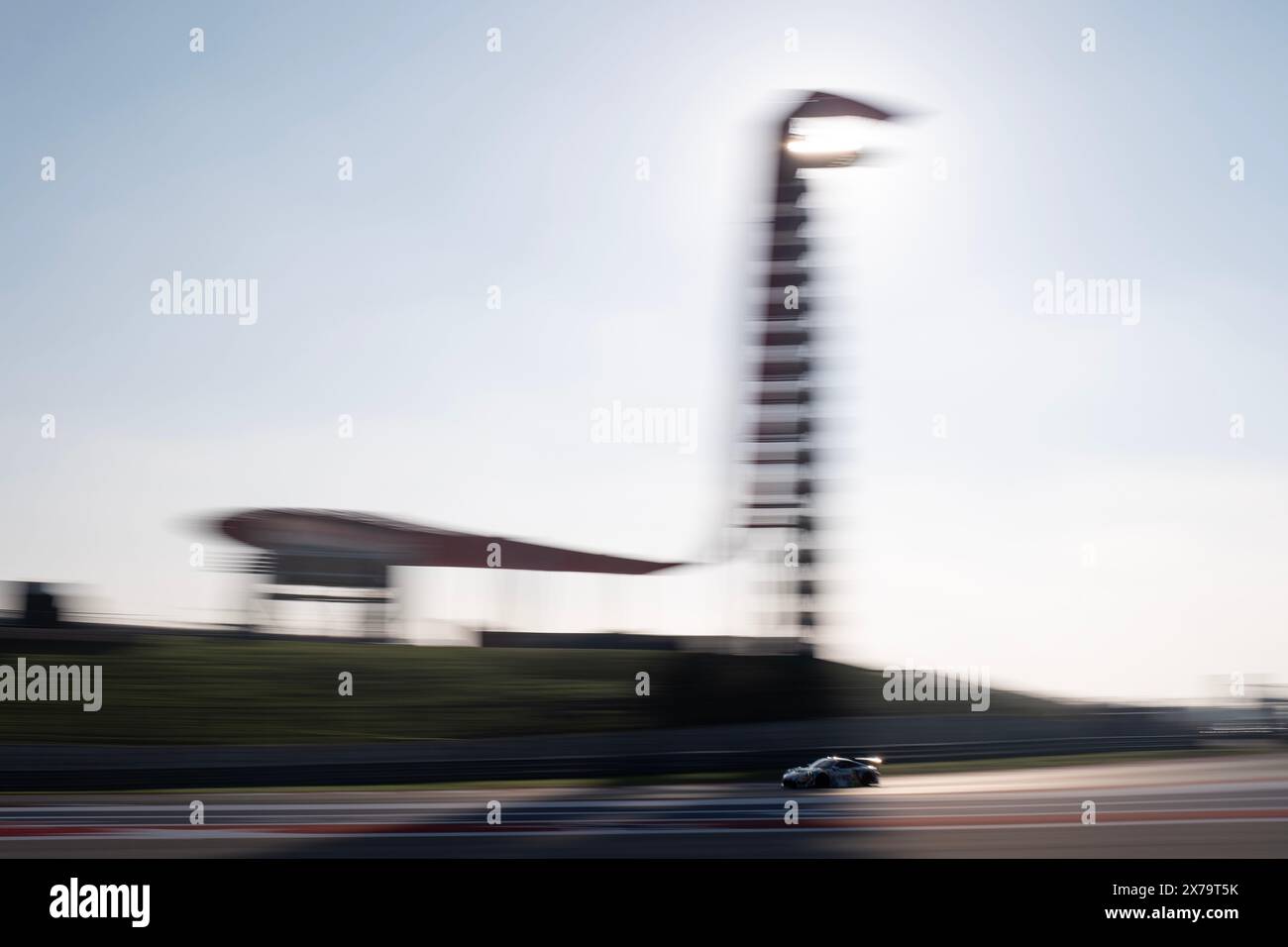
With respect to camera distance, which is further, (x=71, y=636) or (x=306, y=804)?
(x=71, y=636)

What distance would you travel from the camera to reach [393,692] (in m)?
31.0

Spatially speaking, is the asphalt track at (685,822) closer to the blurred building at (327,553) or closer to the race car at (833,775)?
the race car at (833,775)

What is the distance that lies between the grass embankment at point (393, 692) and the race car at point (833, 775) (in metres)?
9.98

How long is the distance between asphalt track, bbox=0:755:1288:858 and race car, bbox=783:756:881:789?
0.48 m

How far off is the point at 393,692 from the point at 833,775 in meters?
15.4

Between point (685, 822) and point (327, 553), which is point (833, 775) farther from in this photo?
point (327, 553)

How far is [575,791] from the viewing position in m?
19.8

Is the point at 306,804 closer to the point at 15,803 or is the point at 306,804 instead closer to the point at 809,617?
the point at 15,803

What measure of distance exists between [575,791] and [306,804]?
5.06 m

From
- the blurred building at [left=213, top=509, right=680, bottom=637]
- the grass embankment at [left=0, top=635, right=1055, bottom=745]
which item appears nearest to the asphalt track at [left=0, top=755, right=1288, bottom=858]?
the grass embankment at [left=0, top=635, right=1055, bottom=745]
